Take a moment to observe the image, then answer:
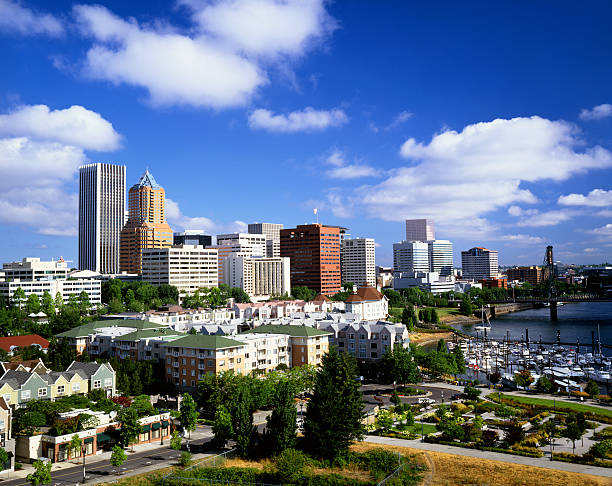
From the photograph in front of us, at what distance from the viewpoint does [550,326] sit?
419 ft

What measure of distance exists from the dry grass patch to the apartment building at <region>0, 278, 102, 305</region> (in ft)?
336

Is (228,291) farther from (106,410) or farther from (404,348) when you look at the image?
(106,410)

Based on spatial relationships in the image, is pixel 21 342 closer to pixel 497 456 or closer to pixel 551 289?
pixel 497 456

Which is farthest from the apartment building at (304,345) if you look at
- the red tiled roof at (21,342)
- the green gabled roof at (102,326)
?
the red tiled roof at (21,342)

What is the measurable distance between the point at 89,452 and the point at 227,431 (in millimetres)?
10030

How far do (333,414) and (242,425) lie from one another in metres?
6.59

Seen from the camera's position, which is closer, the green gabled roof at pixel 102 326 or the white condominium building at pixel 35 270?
the green gabled roof at pixel 102 326

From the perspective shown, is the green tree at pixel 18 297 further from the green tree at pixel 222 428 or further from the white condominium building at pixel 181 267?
the green tree at pixel 222 428

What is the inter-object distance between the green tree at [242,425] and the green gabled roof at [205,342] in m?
16.4

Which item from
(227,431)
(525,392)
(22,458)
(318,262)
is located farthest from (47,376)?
(318,262)

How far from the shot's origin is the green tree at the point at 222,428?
1523 inches

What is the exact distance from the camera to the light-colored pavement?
33.6 metres

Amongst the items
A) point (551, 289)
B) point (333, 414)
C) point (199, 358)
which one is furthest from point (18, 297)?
point (551, 289)

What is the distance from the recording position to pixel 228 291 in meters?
148
